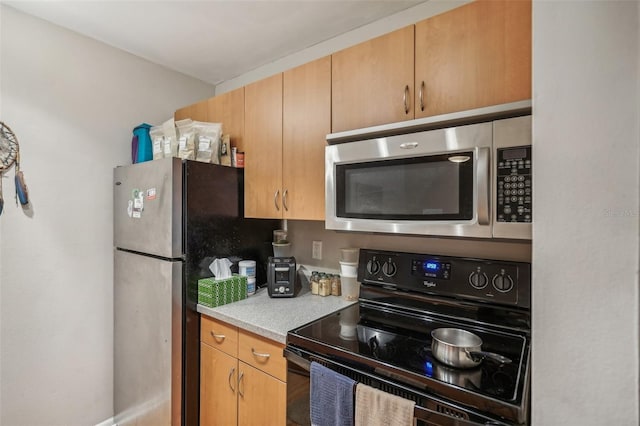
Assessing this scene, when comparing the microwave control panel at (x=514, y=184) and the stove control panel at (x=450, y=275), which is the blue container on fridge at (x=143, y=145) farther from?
the microwave control panel at (x=514, y=184)

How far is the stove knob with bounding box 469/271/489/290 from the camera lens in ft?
4.23

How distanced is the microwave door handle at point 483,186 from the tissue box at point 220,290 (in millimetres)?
1244

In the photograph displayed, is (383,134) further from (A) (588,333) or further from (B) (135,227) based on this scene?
(B) (135,227)

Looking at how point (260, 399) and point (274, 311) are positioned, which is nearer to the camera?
point (260, 399)

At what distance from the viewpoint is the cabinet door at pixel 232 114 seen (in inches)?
73.2

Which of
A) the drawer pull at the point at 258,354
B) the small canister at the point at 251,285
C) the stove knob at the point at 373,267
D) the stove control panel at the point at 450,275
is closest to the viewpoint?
the stove control panel at the point at 450,275

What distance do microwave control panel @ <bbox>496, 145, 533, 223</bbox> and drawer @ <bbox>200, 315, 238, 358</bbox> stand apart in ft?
4.11

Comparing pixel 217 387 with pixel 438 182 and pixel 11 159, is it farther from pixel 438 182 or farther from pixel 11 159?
pixel 11 159

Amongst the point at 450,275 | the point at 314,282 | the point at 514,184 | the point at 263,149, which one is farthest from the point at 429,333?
the point at 263,149

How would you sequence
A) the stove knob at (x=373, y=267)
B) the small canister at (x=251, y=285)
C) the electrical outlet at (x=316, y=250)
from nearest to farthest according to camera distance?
the stove knob at (x=373, y=267) → the small canister at (x=251, y=285) → the electrical outlet at (x=316, y=250)

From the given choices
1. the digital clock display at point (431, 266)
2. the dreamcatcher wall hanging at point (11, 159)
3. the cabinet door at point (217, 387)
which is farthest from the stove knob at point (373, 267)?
the dreamcatcher wall hanging at point (11, 159)

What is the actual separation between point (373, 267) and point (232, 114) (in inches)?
49.0

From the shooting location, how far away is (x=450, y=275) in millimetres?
1372

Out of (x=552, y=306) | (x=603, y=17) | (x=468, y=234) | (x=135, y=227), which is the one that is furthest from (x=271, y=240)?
(x=603, y=17)
